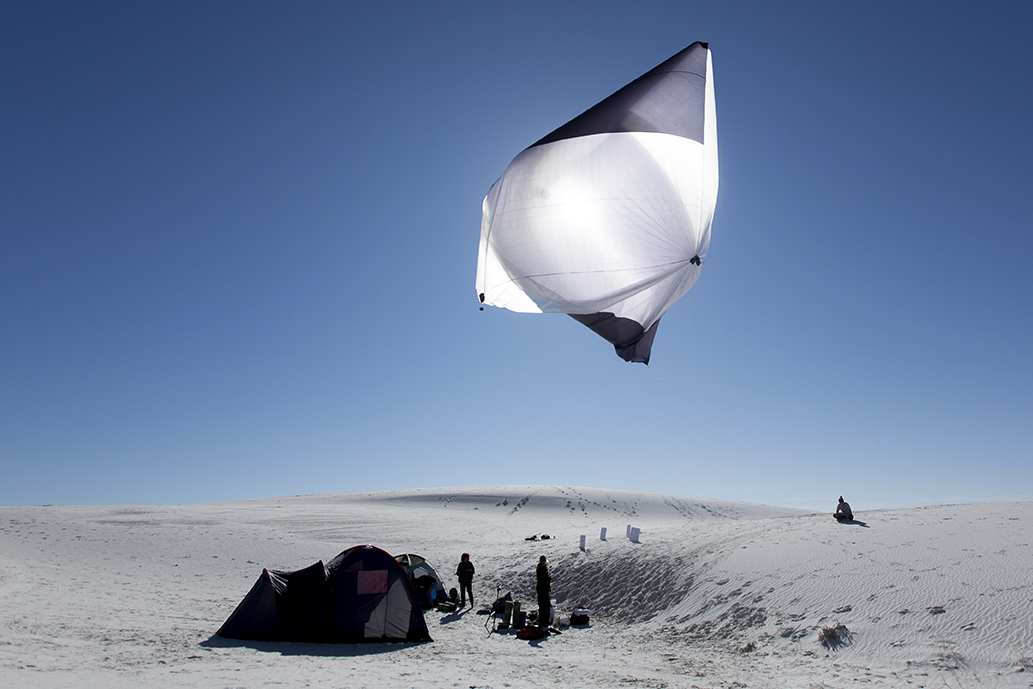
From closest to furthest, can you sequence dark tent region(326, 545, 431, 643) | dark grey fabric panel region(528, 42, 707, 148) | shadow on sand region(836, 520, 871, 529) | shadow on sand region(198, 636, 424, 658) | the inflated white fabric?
the inflated white fabric < dark grey fabric panel region(528, 42, 707, 148) < shadow on sand region(198, 636, 424, 658) < dark tent region(326, 545, 431, 643) < shadow on sand region(836, 520, 871, 529)

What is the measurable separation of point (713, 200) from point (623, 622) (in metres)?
9.38

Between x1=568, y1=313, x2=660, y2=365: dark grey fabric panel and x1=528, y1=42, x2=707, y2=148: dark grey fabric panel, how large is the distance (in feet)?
10.00

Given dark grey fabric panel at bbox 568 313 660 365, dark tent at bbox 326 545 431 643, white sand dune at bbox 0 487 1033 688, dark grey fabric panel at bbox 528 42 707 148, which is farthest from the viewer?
dark tent at bbox 326 545 431 643

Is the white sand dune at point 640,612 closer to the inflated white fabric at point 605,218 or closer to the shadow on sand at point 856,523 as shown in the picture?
the shadow on sand at point 856,523

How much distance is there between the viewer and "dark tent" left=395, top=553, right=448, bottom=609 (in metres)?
15.4

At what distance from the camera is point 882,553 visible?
13070mm

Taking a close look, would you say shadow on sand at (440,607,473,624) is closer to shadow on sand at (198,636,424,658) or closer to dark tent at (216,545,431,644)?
dark tent at (216,545,431,644)

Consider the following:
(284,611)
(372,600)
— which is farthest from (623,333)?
(284,611)

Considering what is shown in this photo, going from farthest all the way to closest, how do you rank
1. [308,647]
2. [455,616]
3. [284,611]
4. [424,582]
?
[424,582], [455,616], [284,611], [308,647]

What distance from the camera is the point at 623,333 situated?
1052cm

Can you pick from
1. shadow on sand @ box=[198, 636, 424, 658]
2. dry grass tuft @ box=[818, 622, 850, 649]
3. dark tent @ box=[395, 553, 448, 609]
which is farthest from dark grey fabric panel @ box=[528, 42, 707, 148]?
dark tent @ box=[395, 553, 448, 609]

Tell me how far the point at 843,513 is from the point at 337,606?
46.2ft

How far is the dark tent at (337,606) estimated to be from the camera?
37.2 ft

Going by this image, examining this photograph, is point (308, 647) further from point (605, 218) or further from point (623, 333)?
point (605, 218)
